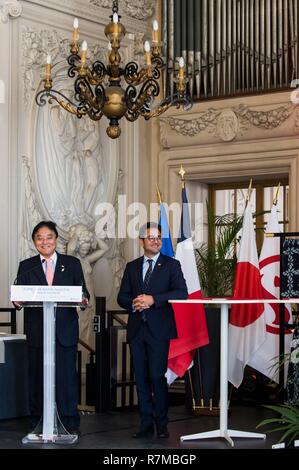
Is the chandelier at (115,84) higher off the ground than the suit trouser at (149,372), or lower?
higher

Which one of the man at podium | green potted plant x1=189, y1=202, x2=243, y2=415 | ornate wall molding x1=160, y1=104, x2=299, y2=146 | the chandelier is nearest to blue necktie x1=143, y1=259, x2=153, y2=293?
the man at podium

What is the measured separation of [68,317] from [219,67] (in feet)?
12.1

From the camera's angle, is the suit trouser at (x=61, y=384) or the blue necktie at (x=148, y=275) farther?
the blue necktie at (x=148, y=275)

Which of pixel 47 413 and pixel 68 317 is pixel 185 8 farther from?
pixel 47 413

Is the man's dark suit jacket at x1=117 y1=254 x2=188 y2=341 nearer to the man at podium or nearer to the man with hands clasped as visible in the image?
the man with hands clasped

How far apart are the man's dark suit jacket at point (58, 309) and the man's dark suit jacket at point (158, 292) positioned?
350mm

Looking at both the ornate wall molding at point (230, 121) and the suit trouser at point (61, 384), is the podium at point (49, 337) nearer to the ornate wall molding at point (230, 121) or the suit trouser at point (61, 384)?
the suit trouser at point (61, 384)

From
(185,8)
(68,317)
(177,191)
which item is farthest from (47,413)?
(185,8)

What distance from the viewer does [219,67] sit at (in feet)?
33.1

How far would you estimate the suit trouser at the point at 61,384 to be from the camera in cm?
728

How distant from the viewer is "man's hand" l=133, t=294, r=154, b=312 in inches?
282

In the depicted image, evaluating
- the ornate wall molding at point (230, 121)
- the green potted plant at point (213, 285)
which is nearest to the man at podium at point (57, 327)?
the green potted plant at point (213, 285)

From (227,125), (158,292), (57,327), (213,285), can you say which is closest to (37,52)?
(227,125)

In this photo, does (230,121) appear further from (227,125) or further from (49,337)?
(49,337)
